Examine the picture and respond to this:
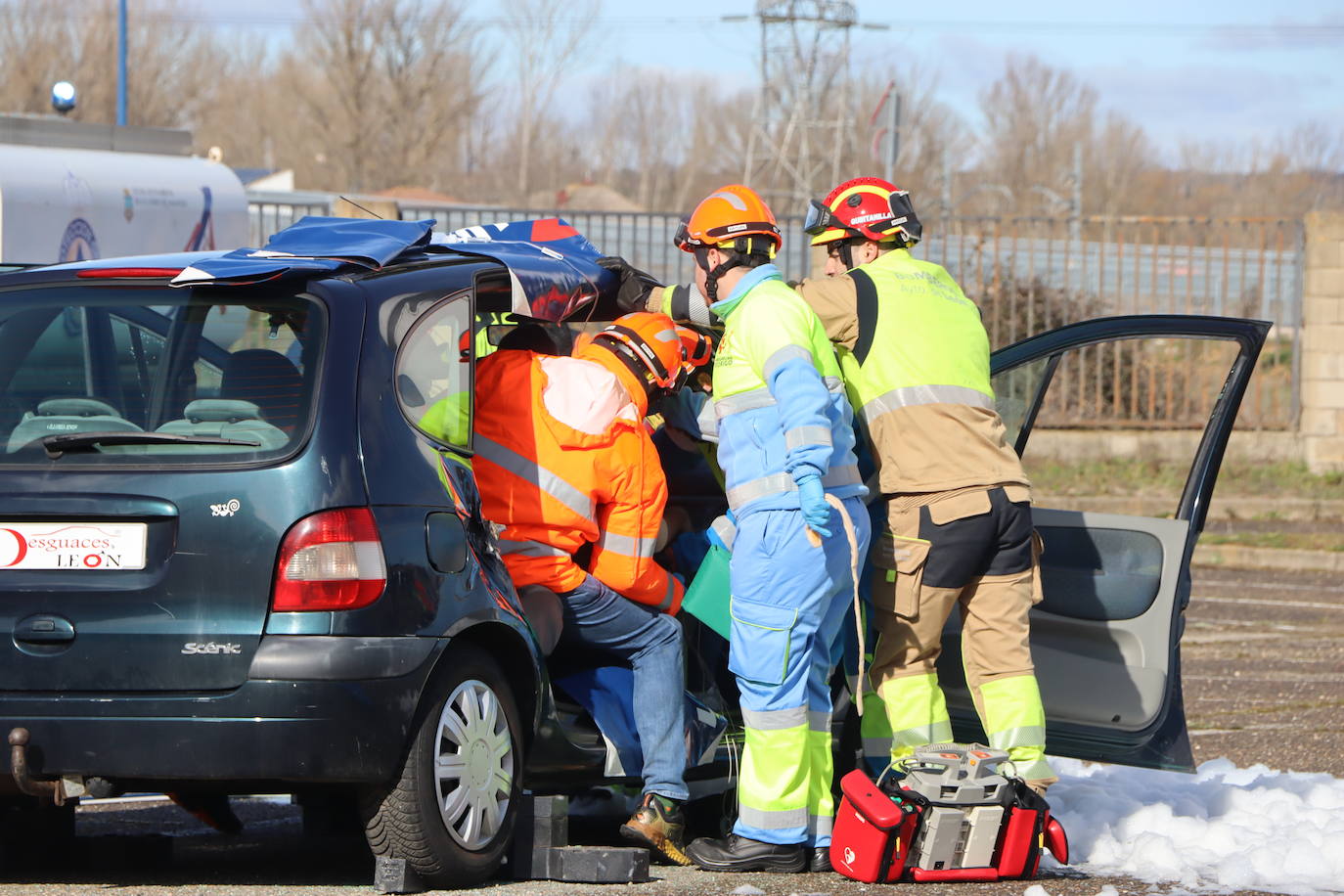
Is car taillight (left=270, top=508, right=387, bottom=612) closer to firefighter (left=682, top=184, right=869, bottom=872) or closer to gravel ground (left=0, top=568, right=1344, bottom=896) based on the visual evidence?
gravel ground (left=0, top=568, right=1344, bottom=896)

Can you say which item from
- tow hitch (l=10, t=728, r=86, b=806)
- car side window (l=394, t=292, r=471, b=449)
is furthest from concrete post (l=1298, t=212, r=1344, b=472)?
tow hitch (l=10, t=728, r=86, b=806)

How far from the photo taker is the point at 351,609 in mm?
4324

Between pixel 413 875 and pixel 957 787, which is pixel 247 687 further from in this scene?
pixel 957 787

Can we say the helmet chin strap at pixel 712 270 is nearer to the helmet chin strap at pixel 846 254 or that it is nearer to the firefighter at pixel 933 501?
the firefighter at pixel 933 501

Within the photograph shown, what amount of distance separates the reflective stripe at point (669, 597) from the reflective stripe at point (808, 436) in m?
0.70

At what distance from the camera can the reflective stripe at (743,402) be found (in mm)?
5258

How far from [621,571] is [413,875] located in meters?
1.12

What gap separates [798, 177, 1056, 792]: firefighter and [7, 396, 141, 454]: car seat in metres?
2.22

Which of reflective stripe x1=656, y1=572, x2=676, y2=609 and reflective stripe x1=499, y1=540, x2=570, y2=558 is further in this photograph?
reflective stripe x1=656, y1=572, x2=676, y2=609

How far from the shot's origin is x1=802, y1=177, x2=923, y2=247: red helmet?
18.9 feet

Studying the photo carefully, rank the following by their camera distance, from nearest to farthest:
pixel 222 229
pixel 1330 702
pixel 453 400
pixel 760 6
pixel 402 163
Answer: pixel 453 400 < pixel 1330 702 < pixel 222 229 < pixel 760 6 < pixel 402 163

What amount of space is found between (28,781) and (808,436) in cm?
221

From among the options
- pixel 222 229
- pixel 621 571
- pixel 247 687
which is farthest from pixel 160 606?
pixel 222 229

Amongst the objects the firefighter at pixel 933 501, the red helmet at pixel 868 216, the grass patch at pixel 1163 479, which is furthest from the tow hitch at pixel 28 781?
the grass patch at pixel 1163 479
